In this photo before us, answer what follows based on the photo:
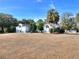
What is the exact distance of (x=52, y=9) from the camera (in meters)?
56.5

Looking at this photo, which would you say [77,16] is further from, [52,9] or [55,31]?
[55,31]

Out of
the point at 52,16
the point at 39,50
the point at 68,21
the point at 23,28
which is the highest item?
the point at 52,16

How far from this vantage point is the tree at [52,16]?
2188 inches

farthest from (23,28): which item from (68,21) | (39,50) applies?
(39,50)

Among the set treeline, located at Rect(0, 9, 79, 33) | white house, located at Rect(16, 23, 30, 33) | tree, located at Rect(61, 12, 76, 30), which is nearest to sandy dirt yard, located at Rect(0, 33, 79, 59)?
treeline, located at Rect(0, 9, 79, 33)

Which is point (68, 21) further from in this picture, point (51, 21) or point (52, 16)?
point (52, 16)

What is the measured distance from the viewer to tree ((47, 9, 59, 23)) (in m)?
55.6

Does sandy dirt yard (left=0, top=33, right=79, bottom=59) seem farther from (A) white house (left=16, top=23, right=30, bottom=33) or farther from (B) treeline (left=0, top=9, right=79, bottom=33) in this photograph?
(A) white house (left=16, top=23, right=30, bottom=33)

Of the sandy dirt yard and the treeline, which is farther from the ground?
the treeline

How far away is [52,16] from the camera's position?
182 feet

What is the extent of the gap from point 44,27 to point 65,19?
34.2 ft

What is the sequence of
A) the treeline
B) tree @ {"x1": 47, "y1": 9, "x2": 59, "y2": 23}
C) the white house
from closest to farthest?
the treeline
the white house
tree @ {"x1": 47, "y1": 9, "x2": 59, "y2": 23}

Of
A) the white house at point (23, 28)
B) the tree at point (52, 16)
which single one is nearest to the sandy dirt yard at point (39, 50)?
the white house at point (23, 28)

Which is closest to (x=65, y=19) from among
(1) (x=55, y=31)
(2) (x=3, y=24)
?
(1) (x=55, y=31)
